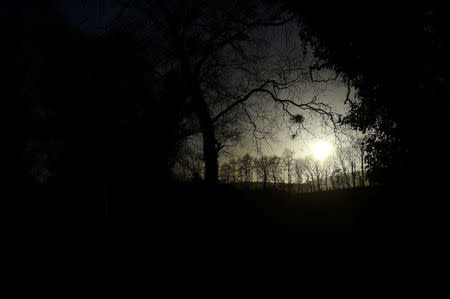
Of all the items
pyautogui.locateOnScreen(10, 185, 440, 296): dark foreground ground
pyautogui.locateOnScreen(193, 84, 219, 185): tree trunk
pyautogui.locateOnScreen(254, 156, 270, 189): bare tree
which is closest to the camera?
pyautogui.locateOnScreen(10, 185, 440, 296): dark foreground ground

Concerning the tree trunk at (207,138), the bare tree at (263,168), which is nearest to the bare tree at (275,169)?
the bare tree at (263,168)

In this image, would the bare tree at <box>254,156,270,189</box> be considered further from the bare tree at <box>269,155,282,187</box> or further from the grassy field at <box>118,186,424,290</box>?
the grassy field at <box>118,186,424,290</box>

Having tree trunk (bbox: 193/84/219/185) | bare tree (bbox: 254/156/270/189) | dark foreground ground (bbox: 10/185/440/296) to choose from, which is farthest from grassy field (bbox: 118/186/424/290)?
bare tree (bbox: 254/156/270/189)

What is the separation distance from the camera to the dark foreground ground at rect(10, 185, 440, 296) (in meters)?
2.03

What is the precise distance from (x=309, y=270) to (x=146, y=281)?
2.02 meters

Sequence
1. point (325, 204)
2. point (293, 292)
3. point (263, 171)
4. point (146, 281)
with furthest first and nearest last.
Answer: point (263, 171) → point (325, 204) → point (146, 281) → point (293, 292)

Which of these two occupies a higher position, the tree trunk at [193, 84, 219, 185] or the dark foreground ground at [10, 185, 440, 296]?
the tree trunk at [193, 84, 219, 185]

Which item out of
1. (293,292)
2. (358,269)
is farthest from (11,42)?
(358,269)

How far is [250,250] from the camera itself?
2.81 m

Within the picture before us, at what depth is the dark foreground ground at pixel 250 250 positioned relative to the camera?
6.66 ft

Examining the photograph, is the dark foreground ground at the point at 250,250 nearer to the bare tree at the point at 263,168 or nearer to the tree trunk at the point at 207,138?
the tree trunk at the point at 207,138

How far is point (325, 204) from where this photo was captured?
474 cm

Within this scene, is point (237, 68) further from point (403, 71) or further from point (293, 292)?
point (293, 292)

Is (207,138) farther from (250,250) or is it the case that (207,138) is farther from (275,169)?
(275,169)
